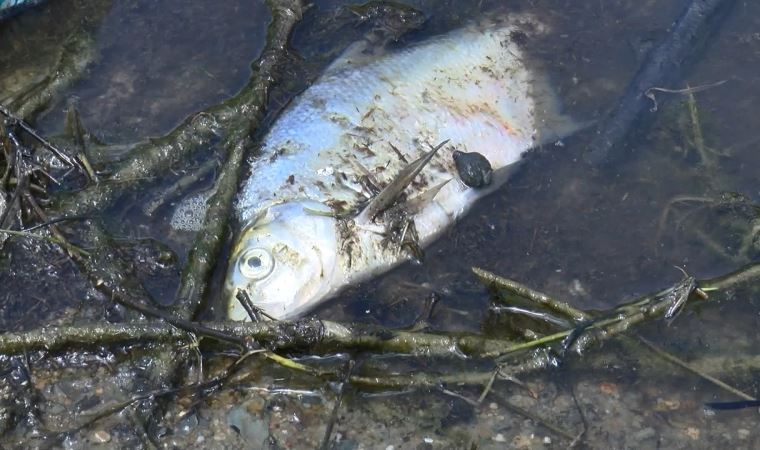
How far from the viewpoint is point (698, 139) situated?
5.11 m

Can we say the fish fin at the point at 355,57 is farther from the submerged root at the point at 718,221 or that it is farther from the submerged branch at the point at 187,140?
the submerged root at the point at 718,221

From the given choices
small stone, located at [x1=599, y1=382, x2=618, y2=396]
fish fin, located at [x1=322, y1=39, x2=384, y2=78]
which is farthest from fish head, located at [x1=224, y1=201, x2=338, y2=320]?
small stone, located at [x1=599, y1=382, x2=618, y2=396]

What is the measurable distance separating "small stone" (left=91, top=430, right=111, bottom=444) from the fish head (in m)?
0.77

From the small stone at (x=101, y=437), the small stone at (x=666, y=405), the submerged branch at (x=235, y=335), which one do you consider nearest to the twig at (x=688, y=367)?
the small stone at (x=666, y=405)

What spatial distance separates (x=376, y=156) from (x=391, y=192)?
425 mm

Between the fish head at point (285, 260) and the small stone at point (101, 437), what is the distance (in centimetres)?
77

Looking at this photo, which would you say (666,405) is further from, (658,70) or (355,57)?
(355,57)

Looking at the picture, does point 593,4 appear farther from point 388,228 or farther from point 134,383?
point 134,383

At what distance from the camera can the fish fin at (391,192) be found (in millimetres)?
4391

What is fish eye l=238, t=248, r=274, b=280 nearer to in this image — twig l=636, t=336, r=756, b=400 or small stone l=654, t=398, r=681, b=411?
twig l=636, t=336, r=756, b=400

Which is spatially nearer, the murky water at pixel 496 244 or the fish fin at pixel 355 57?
the murky water at pixel 496 244

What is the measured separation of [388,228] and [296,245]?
52 centimetres

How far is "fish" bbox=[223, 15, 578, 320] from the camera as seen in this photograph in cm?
431

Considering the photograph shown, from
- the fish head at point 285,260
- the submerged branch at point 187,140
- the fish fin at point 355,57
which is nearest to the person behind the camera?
the fish head at point 285,260
